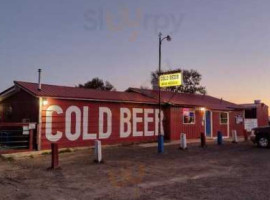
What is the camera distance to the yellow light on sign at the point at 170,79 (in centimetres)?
2247

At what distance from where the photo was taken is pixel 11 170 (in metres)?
11.8

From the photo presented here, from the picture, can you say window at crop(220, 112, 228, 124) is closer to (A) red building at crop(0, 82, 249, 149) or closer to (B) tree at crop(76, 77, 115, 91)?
(A) red building at crop(0, 82, 249, 149)

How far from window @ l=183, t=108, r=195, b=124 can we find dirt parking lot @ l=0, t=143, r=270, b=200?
11.6 m

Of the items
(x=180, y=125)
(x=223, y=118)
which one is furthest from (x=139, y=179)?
(x=223, y=118)

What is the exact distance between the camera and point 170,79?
2289 centimetres

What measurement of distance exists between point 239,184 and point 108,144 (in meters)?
12.8

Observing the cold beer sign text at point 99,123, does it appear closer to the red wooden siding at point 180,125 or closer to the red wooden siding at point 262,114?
the red wooden siding at point 180,125

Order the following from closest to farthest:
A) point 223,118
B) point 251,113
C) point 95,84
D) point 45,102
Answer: point 45,102 → point 223,118 → point 251,113 → point 95,84

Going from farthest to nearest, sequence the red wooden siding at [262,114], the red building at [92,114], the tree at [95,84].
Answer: the tree at [95,84] → the red wooden siding at [262,114] → the red building at [92,114]

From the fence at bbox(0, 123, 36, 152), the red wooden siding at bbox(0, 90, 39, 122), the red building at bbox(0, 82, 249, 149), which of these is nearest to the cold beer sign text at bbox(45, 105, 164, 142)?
the red building at bbox(0, 82, 249, 149)

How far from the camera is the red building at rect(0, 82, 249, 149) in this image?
18172mm

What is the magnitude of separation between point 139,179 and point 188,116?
1680 cm

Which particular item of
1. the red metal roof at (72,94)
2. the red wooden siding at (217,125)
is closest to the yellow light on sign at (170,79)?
the red metal roof at (72,94)

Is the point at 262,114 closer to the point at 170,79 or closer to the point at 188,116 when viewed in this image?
the point at 188,116
